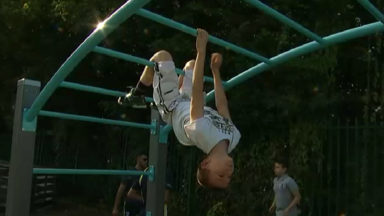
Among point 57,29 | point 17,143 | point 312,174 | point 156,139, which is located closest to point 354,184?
point 312,174

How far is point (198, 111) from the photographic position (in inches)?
125

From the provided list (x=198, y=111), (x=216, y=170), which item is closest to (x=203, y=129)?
(x=198, y=111)

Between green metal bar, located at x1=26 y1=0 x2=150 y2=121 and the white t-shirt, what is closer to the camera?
green metal bar, located at x1=26 y1=0 x2=150 y2=121

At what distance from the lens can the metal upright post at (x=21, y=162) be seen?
3.31 meters

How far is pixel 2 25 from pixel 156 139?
22.1ft

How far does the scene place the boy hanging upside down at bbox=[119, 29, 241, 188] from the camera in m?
3.18

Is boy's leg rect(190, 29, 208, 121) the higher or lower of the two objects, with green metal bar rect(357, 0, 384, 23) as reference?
lower

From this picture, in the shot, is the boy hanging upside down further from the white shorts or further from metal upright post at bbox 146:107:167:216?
metal upright post at bbox 146:107:167:216

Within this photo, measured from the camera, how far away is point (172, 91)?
3564 mm

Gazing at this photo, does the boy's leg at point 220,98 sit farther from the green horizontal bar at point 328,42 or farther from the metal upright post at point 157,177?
the metal upright post at point 157,177

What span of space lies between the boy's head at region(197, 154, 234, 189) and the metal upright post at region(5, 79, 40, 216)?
105 centimetres

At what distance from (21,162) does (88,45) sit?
87cm

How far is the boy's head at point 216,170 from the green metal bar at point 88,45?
3.10 feet

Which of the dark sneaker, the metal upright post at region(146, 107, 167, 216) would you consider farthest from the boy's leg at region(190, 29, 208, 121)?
the metal upright post at region(146, 107, 167, 216)
